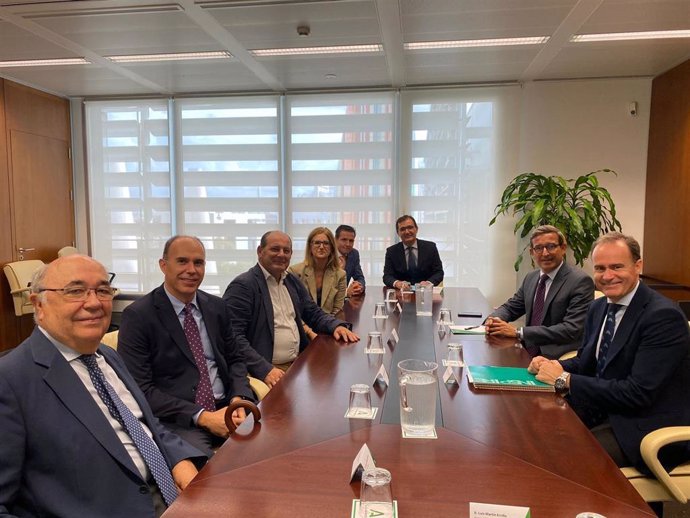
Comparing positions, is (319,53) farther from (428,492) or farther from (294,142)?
(428,492)

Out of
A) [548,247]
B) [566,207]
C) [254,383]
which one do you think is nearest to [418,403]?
[254,383]

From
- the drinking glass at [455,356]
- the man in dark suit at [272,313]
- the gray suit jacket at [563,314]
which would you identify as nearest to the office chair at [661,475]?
the drinking glass at [455,356]

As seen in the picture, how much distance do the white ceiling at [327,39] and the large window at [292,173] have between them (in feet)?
1.12

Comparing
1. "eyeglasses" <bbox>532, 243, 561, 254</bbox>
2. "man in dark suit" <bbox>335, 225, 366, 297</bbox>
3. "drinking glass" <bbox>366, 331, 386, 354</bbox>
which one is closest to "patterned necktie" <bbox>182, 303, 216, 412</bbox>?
"drinking glass" <bbox>366, 331, 386, 354</bbox>

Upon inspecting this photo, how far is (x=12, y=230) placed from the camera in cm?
500

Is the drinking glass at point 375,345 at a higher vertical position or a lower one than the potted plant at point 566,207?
lower

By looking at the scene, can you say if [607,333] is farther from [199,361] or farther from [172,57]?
[172,57]

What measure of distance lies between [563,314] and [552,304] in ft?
0.27

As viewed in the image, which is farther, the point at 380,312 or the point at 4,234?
the point at 4,234

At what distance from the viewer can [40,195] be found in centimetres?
540

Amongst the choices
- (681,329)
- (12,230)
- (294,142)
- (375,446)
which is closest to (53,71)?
(12,230)

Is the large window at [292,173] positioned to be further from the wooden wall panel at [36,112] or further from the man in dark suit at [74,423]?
the man in dark suit at [74,423]

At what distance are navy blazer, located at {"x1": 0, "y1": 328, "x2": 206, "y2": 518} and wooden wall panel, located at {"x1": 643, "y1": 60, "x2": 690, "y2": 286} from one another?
15.7ft

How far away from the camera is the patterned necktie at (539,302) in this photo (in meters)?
2.88
